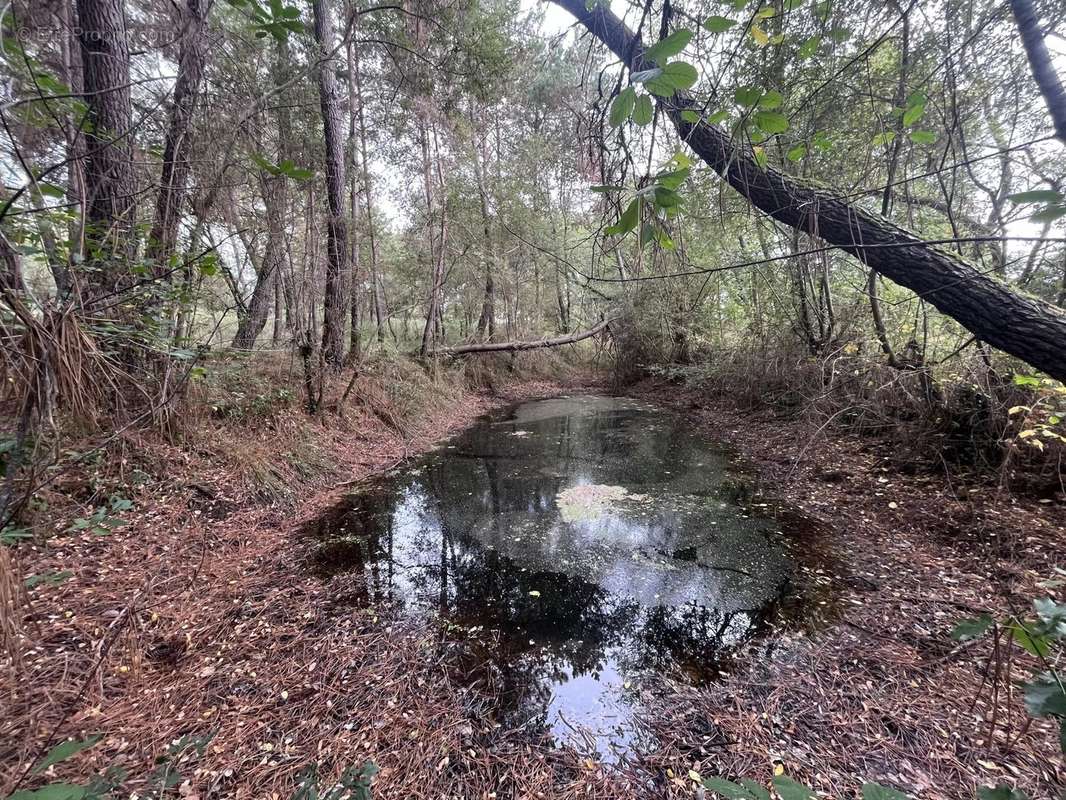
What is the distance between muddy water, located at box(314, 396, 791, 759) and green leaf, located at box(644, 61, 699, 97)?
7.31 feet

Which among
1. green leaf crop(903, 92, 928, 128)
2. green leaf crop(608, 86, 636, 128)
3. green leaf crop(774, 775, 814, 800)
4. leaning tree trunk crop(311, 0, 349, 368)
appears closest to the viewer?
green leaf crop(774, 775, 814, 800)

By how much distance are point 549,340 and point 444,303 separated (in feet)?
9.59

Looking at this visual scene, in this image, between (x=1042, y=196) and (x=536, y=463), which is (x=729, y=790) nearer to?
(x=1042, y=196)

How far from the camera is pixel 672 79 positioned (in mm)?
857

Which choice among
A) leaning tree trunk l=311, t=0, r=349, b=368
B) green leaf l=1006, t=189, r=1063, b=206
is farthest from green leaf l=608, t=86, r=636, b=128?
leaning tree trunk l=311, t=0, r=349, b=368

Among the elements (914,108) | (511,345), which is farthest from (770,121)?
(511,345)

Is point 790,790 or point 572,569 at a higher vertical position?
point 790,790

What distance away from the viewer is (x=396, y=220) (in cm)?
1017

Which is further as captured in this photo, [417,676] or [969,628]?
[417,676]

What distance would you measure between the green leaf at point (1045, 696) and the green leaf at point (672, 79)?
48.3 inches

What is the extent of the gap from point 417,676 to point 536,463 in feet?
11.2

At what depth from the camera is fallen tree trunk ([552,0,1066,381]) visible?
6.00 feet

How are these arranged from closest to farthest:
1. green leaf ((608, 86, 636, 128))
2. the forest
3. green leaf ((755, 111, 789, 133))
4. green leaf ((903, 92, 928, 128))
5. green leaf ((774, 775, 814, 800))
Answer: green leaf ((774, 775, 814, 800)) < green leaf ((608, 86, 636, 128)) < green leaf ((755, 111, 789, 133)) < green leaf ((903, 92, 928, 128)) < the forest

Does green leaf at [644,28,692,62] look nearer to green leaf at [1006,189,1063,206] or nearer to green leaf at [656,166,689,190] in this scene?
green leaf at [656,166,689,190]
